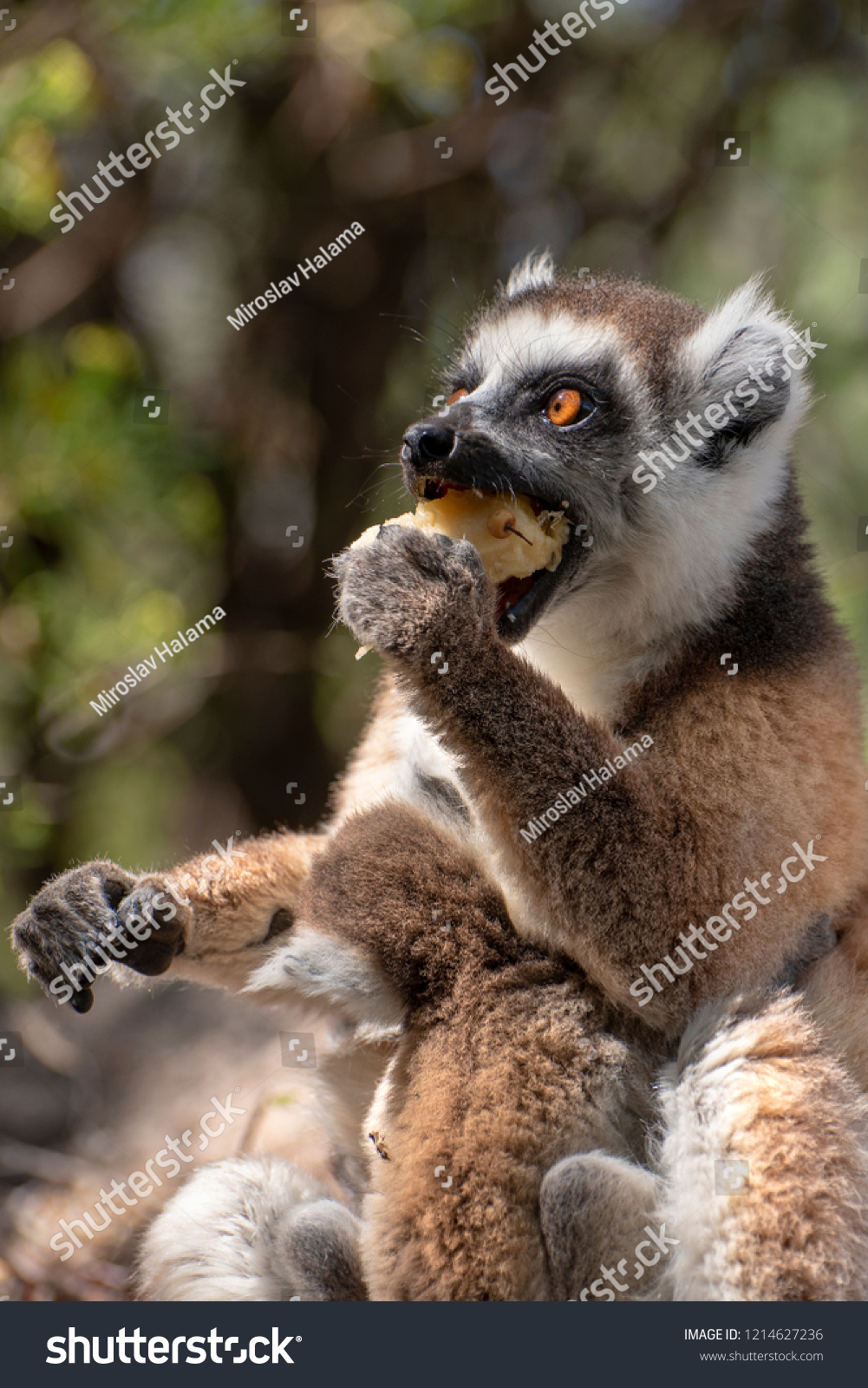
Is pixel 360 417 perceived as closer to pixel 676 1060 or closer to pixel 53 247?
pixel 53 247

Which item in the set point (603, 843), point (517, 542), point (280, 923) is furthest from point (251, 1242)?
point (517, 542)

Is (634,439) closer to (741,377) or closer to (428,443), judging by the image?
(741,377)

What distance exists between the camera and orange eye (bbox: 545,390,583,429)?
10.7 ft

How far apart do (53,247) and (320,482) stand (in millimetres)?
1859

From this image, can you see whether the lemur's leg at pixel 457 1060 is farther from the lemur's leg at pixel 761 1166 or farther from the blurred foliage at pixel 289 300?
the blurred foliage at pixel 289 300

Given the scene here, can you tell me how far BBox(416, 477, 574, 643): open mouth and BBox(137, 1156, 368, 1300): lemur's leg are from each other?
1763 millimetres

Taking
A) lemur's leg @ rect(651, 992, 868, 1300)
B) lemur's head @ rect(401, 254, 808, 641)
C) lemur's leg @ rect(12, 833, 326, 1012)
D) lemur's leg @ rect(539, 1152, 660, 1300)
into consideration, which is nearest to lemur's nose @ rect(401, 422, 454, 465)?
lemur's head @ rect(401, 254, 808, 641)

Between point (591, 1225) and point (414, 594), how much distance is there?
59.3 inches

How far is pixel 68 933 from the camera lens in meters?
3.07

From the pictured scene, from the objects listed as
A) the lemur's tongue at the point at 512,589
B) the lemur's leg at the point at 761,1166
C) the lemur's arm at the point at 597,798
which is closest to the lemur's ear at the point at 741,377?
the lemur's tongue at the point at 512,589

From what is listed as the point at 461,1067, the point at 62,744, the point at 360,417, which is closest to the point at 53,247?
the point at 360,417

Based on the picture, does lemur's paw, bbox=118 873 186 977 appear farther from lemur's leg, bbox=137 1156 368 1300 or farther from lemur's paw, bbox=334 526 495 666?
lemur's paw, bbox=334 526 495 666

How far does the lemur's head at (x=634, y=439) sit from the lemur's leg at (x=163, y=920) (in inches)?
46.5

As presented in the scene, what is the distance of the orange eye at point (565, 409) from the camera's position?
10.7ft
